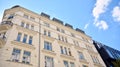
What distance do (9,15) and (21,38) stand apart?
7.54 metres

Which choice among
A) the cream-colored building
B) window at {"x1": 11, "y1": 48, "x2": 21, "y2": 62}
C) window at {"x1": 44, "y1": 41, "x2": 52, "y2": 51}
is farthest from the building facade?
window at {"x1": 11, "y1": 48, "x2": 21, "y2": 62}

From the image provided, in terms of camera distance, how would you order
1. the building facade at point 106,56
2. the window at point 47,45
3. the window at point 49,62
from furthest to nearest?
the building facade at point 106,56, the window at point 47,45, the window at point 49,62

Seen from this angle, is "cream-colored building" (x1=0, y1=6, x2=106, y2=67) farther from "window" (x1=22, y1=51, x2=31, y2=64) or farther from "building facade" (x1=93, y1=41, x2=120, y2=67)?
"building facade" (x1=93, y1=41, x2=120, y2=67)

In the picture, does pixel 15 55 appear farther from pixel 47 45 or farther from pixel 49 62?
pixel 47 45

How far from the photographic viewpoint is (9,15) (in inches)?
930

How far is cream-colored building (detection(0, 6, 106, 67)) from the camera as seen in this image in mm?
16328

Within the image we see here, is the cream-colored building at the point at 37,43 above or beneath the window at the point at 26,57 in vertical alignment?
above

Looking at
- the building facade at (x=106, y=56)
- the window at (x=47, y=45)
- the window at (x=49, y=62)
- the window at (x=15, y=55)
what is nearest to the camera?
the window at (x=15, y=55)

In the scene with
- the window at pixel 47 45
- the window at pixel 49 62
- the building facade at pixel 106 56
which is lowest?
the window at pixel 49 62

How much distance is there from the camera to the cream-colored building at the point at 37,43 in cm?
1633

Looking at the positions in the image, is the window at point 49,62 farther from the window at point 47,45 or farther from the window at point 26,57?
the window at point 26,57

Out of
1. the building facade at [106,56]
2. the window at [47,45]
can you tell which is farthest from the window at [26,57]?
the building facade at [106,56]

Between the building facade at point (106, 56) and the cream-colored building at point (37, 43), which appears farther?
the building facade at point (106, 56)

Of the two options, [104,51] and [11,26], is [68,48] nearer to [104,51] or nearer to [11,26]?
[11,26]
